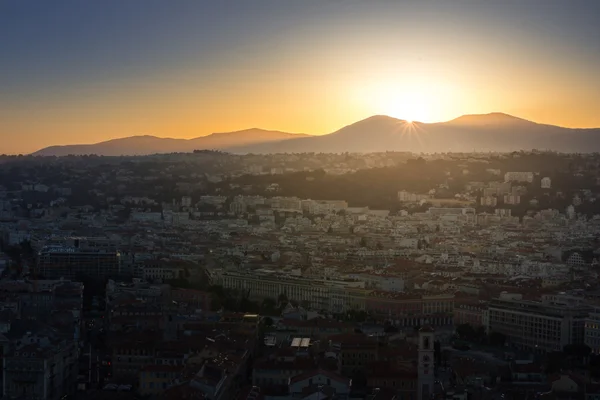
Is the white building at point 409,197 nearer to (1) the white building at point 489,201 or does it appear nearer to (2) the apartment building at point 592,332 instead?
(1) the white building at point 489,201

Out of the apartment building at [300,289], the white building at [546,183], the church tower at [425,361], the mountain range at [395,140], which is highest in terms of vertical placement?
the mountain range at [395,140]

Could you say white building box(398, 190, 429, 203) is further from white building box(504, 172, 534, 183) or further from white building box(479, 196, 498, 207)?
white building box(504, 172, 534, 183)

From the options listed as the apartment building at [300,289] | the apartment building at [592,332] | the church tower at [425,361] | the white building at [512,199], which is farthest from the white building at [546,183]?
the church tower at [425,361]

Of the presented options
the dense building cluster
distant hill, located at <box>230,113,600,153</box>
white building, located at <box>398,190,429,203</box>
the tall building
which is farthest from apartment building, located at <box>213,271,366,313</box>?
distant hill, located at <box>230,113,600,153</box>

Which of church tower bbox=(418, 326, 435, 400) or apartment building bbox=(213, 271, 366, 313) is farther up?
church tower bbox=(418, 326, 435, 400)

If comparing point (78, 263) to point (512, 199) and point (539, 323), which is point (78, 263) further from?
point (512, 199)

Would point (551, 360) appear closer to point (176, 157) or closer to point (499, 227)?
point (499, 227)
